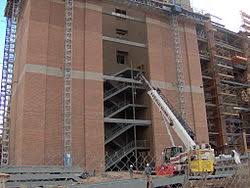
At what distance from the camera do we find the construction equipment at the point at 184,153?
2045 centimetres

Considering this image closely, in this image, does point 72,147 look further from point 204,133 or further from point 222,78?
point 222,78

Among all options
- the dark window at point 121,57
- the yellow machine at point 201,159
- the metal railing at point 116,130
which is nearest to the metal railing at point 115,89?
Answer: the metal railing at point 116,130

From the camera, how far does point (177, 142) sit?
104 ft

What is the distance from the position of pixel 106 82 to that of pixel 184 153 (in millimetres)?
15532

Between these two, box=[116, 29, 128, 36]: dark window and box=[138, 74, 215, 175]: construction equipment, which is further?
box=[116, 29, 128, 36]: dark window

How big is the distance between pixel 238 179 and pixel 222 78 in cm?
3431

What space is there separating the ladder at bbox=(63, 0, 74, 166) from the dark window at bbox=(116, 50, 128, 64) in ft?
27.2

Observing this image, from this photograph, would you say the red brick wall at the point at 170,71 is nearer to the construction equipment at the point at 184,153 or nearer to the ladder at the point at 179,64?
the ladder at the point at 179,64

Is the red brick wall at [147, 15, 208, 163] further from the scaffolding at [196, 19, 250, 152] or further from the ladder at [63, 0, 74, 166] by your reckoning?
the ladder at [63, 0, 74, 166]

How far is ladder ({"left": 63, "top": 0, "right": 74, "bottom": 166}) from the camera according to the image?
29.4 metres

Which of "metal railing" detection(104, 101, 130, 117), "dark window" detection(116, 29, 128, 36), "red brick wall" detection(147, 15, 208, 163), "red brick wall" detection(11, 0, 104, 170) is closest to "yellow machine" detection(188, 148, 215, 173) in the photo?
"red brick wall" detection(11, 0, 104, 170)

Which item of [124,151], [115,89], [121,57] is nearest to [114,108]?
[115,89]

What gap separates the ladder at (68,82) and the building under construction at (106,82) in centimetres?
8

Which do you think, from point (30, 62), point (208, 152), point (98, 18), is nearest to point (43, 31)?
point (30, 62)
